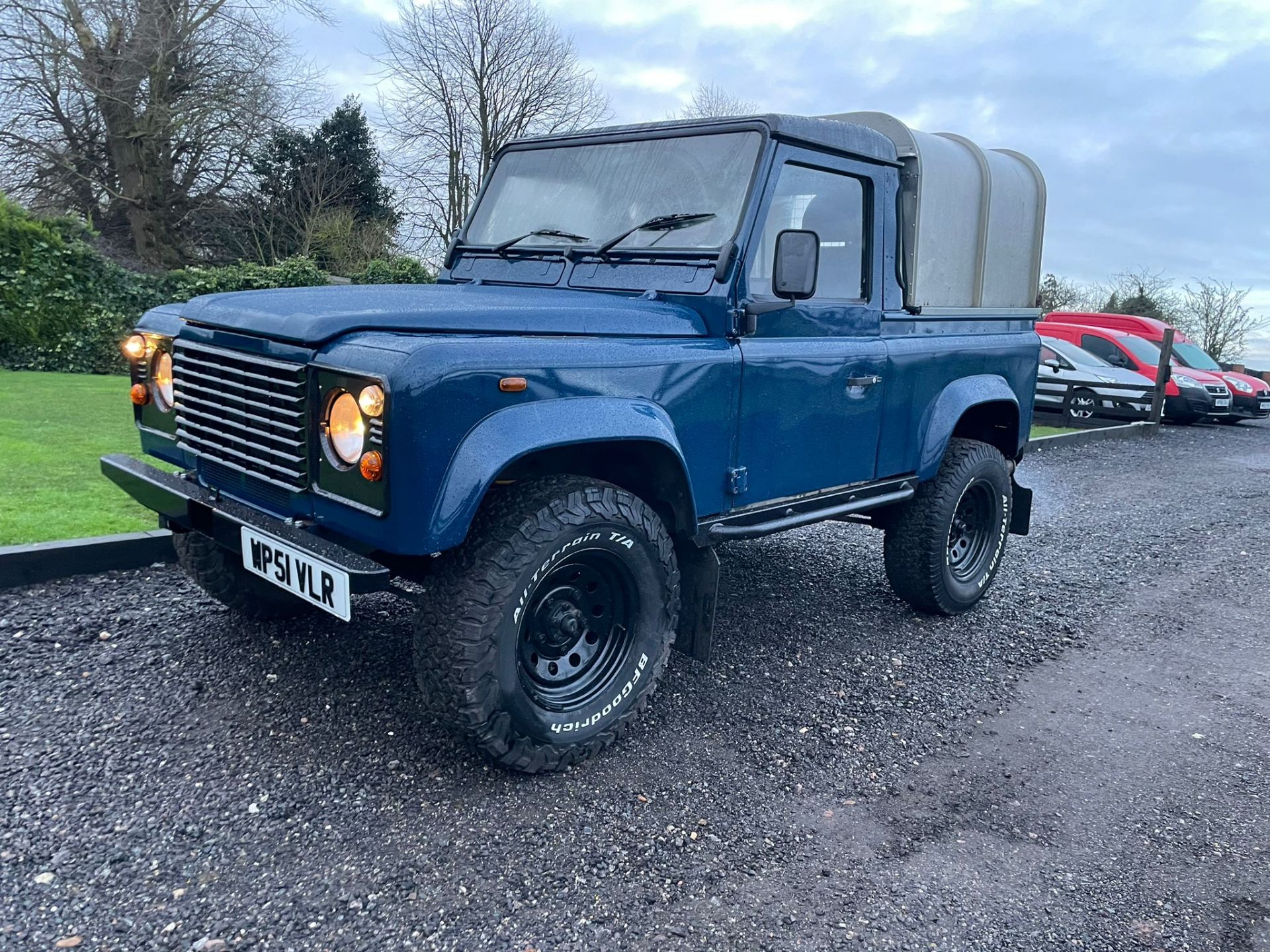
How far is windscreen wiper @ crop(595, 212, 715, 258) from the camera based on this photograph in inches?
141

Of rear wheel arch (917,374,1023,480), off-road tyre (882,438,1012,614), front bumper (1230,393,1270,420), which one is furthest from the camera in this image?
front bumper (1230,393,1270,420)

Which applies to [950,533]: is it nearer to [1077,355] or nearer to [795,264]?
[795,264]

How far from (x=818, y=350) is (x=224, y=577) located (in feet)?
8.66

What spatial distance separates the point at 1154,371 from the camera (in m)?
15.9

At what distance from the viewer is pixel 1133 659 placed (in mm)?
4516

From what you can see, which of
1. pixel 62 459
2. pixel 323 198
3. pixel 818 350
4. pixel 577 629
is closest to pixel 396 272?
pixel 323 198

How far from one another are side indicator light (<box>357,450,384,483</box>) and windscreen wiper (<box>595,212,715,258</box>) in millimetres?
1512

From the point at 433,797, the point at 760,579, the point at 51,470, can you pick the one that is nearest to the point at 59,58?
the point at 51,470

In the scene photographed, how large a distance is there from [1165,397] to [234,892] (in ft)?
56.1

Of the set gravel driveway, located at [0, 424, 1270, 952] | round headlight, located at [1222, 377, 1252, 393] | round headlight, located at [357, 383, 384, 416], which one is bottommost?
round headlight, located at [1222, 377, 1252, 393]

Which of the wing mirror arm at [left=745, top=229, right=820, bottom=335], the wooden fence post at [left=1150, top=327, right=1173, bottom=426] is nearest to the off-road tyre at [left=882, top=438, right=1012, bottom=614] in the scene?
the wing mirror arm at [left=745, top=229, right=820, bottom=335]

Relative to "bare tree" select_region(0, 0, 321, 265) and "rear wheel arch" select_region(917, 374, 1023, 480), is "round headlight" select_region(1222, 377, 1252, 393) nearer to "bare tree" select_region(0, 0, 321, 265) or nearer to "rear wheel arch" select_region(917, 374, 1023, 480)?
"rear wheel arch" select_region(917, 374, 1023, 480)

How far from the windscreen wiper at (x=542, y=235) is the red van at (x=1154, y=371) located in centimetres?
1400

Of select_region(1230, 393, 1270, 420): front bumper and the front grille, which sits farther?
select_region(1230, 393, 1270, 420): front bumper
